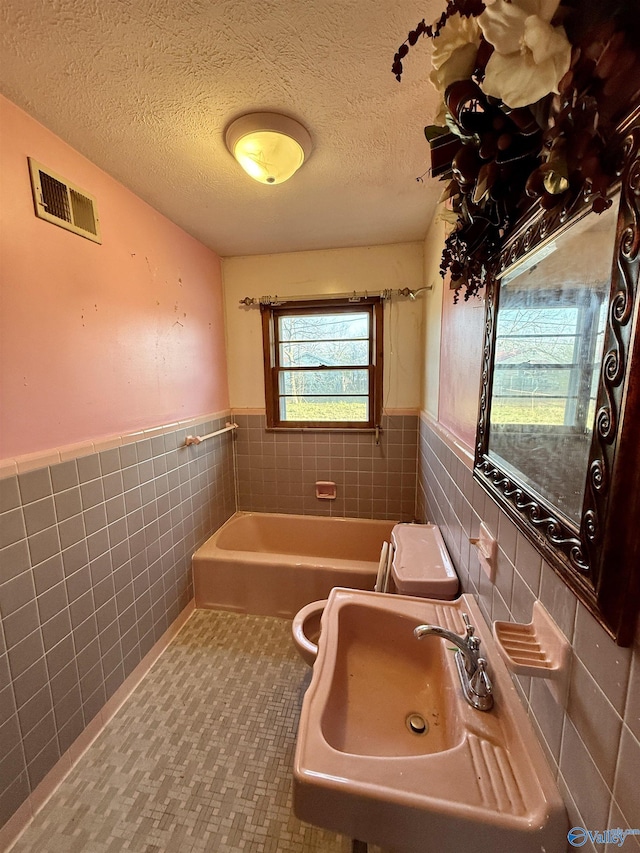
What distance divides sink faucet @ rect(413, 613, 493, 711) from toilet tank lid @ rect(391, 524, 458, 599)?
0.34 meters

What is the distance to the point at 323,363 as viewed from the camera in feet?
7.93

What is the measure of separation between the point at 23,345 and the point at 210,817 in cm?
166

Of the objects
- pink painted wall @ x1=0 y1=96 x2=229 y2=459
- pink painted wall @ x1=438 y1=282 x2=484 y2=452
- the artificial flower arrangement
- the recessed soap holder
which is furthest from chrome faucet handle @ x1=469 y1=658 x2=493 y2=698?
pink painted wall @ x1=0 y1=96 x2=229 y2=459

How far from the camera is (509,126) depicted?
0.52m

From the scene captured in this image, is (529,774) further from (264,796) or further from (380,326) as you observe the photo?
(380,326)

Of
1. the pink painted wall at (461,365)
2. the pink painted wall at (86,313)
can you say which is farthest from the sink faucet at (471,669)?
the pink painted wall at (86,313)

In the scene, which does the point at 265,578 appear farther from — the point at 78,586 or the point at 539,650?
the point at 539,650

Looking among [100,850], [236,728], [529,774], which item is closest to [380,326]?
[529,774]

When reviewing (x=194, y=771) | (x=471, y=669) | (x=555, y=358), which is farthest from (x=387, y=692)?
(x=555, y=358)

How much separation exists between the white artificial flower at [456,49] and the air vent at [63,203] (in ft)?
4.18

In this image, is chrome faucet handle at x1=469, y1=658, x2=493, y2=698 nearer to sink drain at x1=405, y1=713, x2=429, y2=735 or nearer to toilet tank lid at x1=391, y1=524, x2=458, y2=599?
sink drain at x1=405, y1=713, x2=429, y2=735

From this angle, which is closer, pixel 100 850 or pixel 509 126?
pixel 509 126

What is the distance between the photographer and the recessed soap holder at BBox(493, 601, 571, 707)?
1.77ft

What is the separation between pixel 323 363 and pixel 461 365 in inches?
51.5
